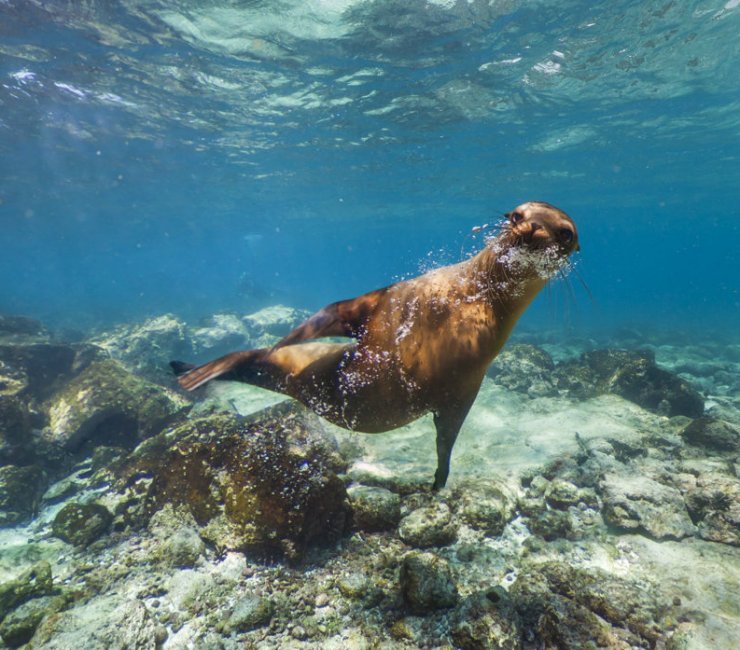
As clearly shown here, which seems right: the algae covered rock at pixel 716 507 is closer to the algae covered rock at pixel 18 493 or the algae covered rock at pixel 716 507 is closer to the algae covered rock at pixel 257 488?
the algae covered rock at pixel 257 488

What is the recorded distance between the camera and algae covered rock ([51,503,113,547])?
5.00 m

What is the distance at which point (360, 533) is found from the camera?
4.41m

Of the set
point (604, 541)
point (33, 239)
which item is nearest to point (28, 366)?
point (604, 541)

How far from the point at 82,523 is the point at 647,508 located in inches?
282

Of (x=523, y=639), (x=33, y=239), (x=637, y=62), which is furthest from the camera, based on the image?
(x=33, y=239)

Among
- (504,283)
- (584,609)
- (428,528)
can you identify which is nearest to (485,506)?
(428,528)

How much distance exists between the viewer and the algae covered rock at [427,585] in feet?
10.9

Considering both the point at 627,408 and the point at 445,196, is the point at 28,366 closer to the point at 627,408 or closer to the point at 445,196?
the point at 627,408

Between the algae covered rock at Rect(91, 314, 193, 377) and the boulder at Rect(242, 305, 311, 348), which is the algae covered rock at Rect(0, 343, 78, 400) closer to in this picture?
the algae covered rock at Rect(91, 314, 193, 377)

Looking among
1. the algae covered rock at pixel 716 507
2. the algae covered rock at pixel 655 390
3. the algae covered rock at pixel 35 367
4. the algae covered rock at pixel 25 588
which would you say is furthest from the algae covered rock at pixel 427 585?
the algae covered rock at pixel 35 367

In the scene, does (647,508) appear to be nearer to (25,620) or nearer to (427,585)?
(427,585)

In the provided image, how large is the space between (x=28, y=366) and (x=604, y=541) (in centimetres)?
1238

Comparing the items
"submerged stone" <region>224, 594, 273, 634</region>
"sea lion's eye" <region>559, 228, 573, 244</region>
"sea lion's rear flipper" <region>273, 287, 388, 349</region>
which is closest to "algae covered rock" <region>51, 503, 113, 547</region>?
"submerged stone" <region>224, 594, 273, 634</region>

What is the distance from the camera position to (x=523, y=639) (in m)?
3.01
